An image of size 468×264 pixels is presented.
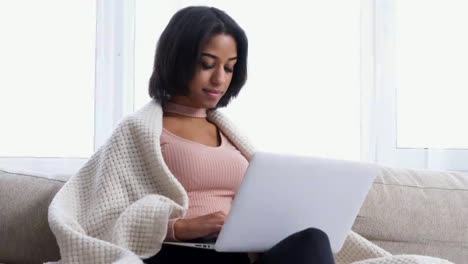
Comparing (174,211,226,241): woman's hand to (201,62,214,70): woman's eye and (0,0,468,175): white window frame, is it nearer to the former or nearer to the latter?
(201,62,214,70): woman's eye

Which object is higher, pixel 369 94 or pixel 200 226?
→ pixel 369 94

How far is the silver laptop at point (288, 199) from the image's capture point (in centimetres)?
125

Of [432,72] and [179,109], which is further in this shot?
[432,72]

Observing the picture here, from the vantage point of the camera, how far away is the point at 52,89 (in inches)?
92.9

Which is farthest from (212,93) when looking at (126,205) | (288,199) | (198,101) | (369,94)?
(369,94)

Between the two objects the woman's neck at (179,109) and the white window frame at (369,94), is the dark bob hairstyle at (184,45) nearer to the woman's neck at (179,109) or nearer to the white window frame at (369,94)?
the woman's neck at (179,109)

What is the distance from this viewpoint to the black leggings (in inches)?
48.8

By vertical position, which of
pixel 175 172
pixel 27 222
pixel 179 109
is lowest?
pixel 27 222

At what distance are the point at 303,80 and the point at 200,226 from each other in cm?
103

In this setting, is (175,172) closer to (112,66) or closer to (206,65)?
(206,65)

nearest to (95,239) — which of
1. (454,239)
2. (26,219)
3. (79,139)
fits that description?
(26,219)

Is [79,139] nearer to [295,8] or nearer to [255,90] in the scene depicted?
[255,90]

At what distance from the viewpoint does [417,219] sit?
1.75m

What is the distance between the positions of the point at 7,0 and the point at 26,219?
897 mm
